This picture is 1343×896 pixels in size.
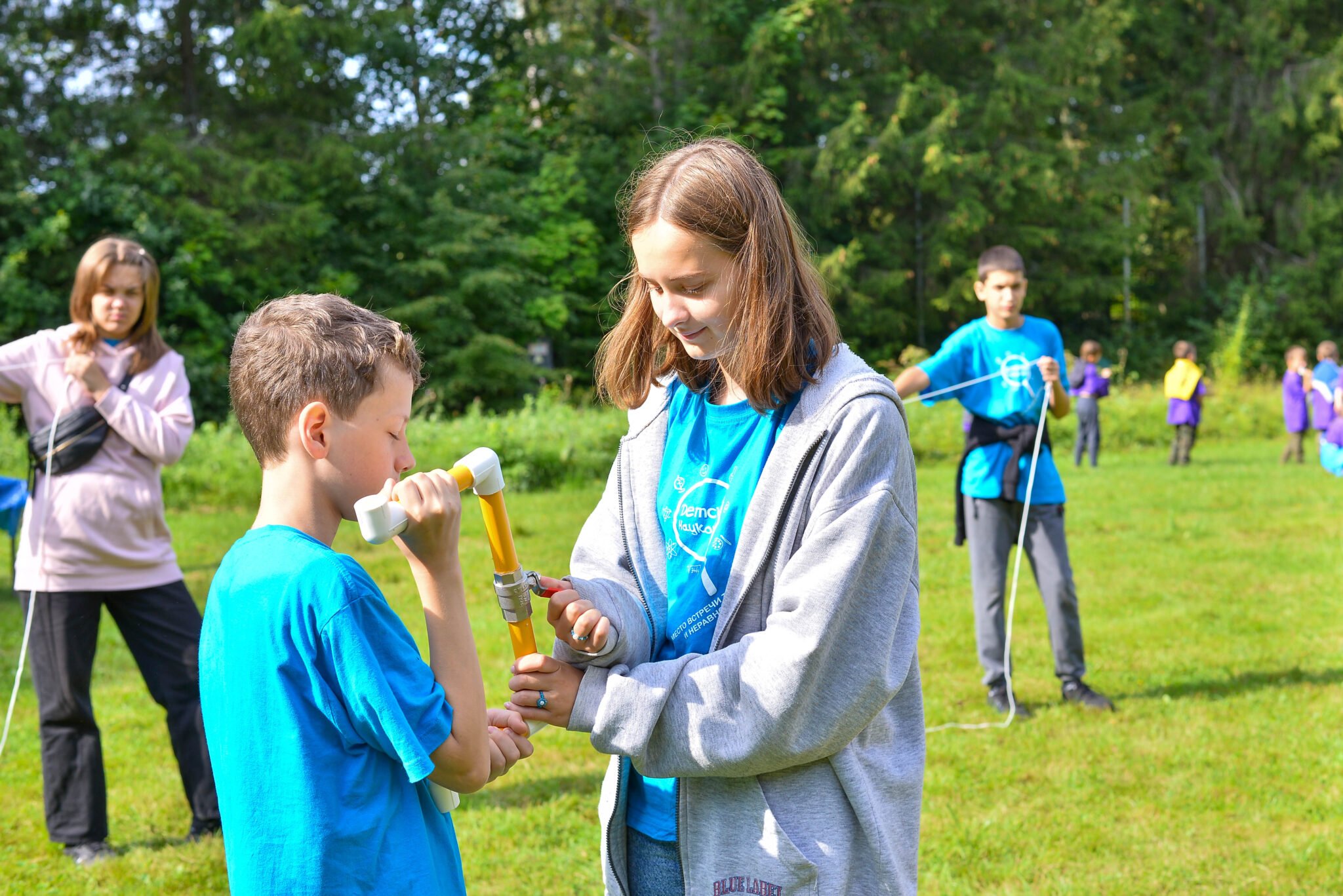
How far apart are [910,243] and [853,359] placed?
29.7m

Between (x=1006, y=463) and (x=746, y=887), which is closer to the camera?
(x=746, y=887)

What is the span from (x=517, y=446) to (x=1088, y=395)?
7784 mm

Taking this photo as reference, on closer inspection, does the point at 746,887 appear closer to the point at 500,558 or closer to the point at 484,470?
the point at 500,558

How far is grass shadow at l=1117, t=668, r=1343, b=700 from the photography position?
593 centimetres

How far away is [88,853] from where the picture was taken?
4137 millimetres

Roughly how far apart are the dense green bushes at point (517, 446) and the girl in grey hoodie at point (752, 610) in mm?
11424

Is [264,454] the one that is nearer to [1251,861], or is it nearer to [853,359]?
[853,359]

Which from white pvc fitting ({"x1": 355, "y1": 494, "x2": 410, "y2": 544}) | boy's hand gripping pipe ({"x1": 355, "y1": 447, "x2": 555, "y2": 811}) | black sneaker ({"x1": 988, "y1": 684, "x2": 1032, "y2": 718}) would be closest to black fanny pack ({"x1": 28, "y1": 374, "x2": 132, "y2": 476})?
boy's hand gripping pipe ({"x1": 355, "y1": 447, "x2": 555, "y2": 811})

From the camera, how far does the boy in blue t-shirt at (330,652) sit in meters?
1.66

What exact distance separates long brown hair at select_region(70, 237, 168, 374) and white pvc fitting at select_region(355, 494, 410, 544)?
108 inches

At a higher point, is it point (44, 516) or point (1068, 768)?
point (44, 516)

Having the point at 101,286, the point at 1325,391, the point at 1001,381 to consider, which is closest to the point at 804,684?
the point at 101,286

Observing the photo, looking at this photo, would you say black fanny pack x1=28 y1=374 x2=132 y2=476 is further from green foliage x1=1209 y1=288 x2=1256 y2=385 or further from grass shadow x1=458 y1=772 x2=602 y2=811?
green foliage x1=1209 y1=288 x2=1256 y2=385

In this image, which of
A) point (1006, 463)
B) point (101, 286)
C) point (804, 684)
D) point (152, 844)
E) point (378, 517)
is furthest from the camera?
point (1006, 463)
